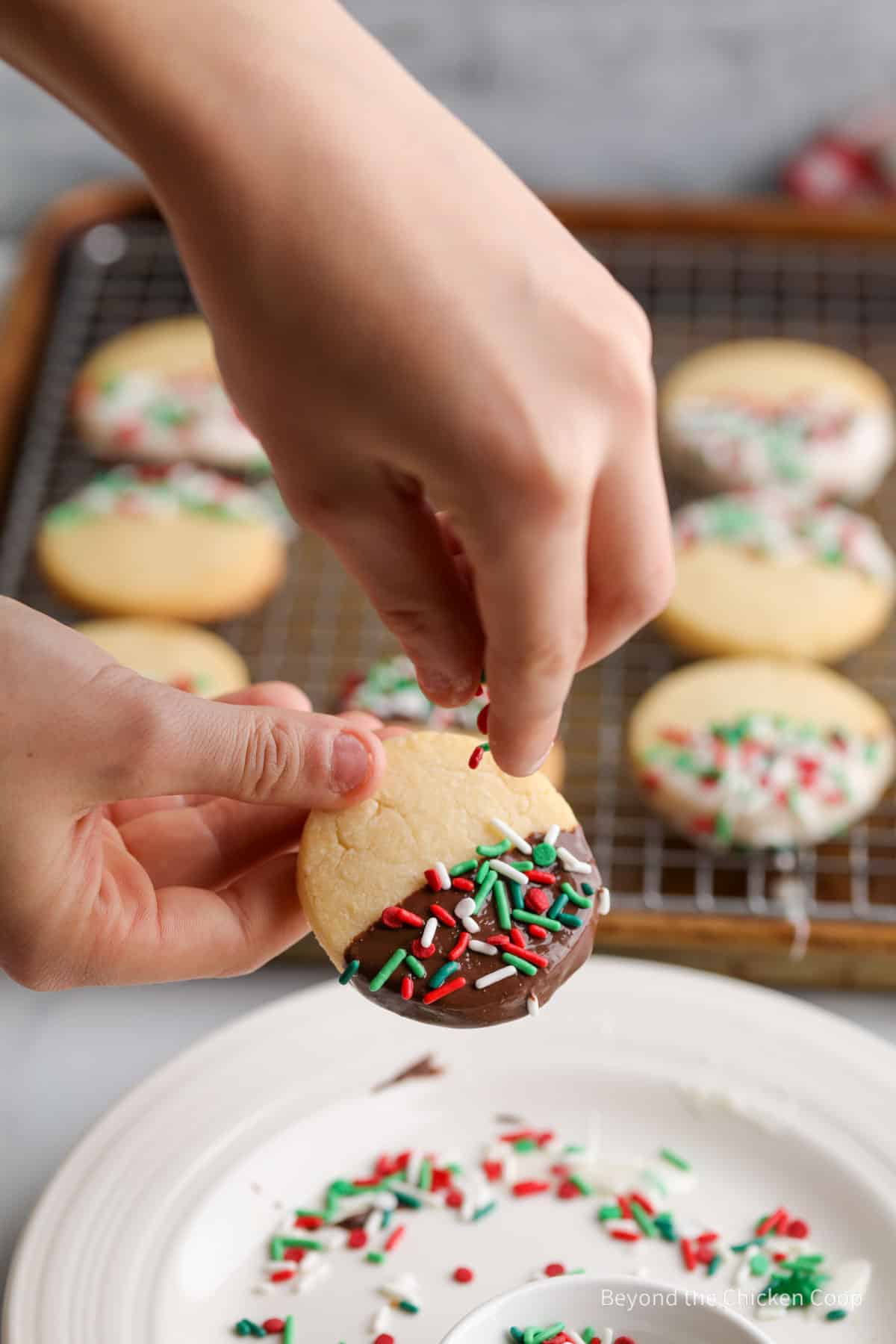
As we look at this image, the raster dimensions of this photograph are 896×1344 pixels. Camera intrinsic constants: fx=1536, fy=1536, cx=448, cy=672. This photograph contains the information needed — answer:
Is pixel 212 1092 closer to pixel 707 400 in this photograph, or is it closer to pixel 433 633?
pixel 433 633

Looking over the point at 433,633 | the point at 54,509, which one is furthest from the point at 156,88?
the point at 54,509

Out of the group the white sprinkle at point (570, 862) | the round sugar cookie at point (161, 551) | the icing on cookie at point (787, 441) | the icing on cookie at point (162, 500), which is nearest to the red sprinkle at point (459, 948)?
the white sprinkle at point (570, 862)

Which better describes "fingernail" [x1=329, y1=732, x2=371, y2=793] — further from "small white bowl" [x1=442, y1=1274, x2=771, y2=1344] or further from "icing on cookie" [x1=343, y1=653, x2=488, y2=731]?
"icing on cookie" [x1=343, y1=653, x2=488, y2=731]

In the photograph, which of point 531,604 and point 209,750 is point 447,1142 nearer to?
point 209,750

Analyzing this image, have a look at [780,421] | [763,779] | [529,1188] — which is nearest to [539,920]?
[529,1188]

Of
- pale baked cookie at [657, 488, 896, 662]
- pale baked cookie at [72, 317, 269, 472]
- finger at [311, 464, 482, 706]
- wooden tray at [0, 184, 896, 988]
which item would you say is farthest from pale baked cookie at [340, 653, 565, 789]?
finger at [311, 464, 482, 706]

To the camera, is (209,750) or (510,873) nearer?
(209,750)
